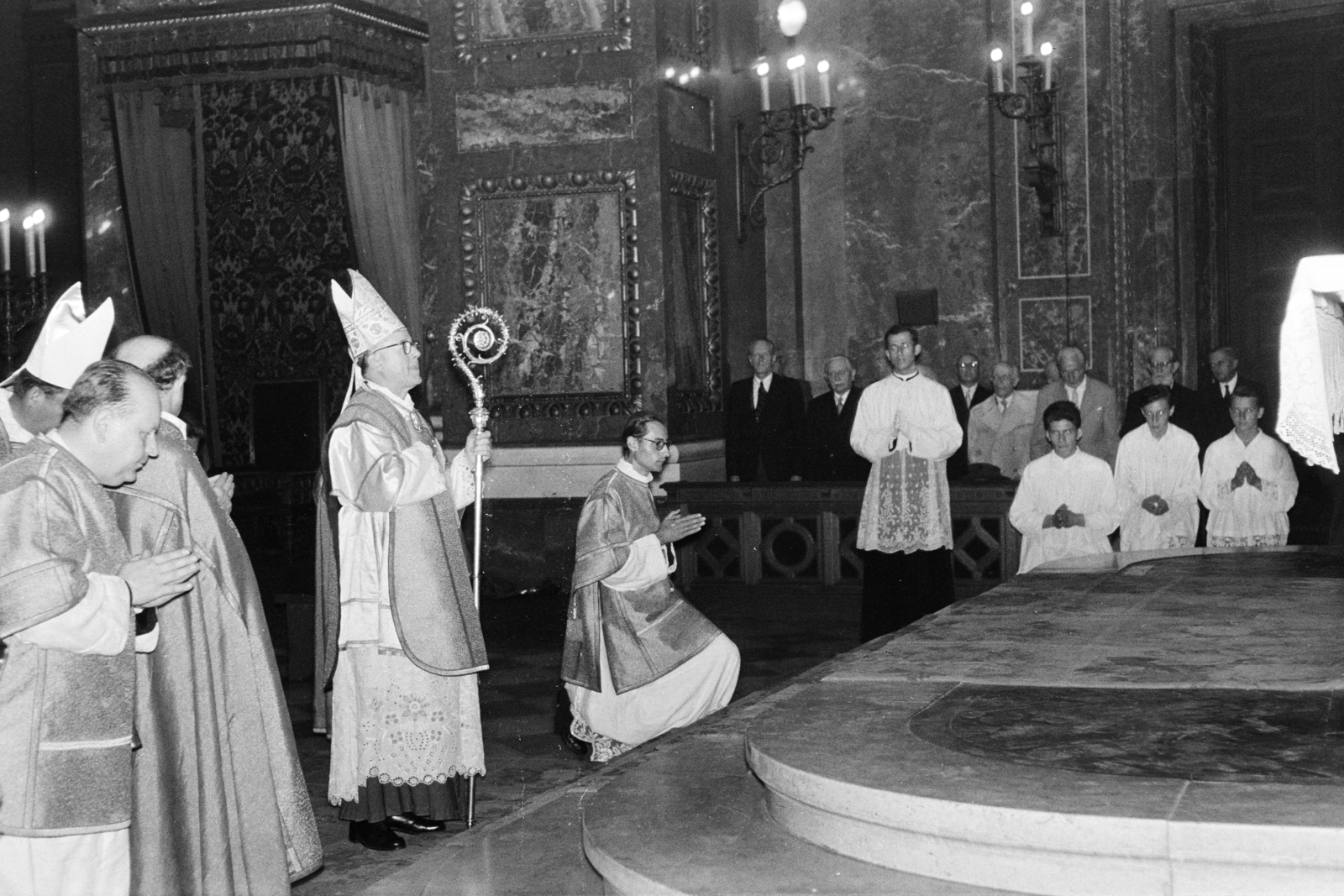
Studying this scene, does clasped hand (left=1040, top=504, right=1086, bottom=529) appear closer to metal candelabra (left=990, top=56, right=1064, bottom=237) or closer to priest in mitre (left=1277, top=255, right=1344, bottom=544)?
priest in mitre (left=1277, top=255, right=1344, bottom=544)

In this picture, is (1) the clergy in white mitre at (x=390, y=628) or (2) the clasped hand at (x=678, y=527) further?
(2) the clasped hand at (x=678, y=527)

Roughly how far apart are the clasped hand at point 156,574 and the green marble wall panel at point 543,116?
23.6 feet

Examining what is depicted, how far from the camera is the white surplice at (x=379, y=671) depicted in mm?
4914

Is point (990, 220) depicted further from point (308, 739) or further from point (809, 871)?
point (809, 871)

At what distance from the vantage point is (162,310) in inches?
380

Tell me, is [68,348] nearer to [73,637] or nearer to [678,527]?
[73,637]

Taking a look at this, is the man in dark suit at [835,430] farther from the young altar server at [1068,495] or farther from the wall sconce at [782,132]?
the young altar server at [1068,495]

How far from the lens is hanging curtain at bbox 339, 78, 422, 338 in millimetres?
9492

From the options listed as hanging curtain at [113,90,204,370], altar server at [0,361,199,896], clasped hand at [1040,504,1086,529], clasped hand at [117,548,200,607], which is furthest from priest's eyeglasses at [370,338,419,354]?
hanging curtain at [113,90,204,370]

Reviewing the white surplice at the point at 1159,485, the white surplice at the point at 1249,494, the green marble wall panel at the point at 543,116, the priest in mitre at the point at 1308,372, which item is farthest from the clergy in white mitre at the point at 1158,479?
the green marble wall panel at the point at 543,116

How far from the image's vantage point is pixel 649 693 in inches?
228

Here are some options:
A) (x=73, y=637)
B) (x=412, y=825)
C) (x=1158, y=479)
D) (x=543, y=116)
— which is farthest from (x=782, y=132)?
(x=73, y=637)

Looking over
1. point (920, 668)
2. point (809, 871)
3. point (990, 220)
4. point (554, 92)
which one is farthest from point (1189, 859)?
point (990, 220)

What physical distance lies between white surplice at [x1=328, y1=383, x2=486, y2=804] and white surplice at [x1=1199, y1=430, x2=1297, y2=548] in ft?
13.4
